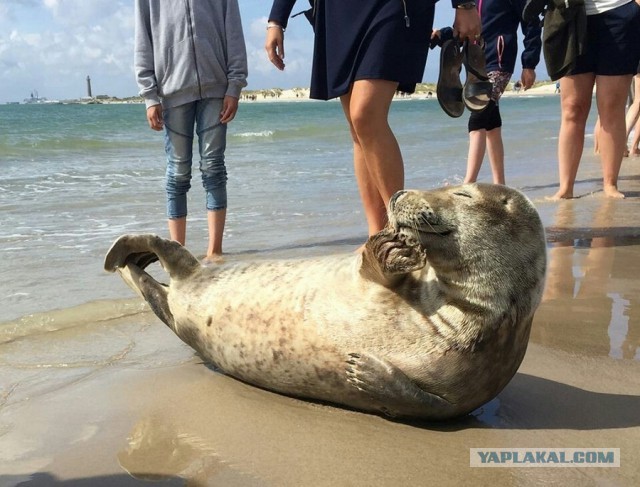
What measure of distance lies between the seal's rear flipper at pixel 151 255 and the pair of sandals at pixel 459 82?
2.18 meters

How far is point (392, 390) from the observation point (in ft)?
7.88

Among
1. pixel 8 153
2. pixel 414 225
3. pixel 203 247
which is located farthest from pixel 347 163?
pixel 414 225

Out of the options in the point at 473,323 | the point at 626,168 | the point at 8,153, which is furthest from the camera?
the point at 8,153

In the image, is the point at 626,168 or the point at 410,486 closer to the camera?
the point at 410,486

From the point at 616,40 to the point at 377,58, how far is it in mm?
2730

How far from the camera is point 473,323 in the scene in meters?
2.36

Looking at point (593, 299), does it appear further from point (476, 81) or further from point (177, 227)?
point (177, 227)

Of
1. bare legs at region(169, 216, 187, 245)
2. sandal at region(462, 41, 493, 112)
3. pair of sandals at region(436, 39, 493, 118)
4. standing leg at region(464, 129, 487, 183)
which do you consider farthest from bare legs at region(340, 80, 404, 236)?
standing leg at region(464, 129, 487, 183)

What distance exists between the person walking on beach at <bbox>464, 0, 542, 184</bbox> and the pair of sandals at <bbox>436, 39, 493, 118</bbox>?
4.88 ft

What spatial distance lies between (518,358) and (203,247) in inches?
135

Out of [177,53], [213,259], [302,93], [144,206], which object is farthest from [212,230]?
[302,93]

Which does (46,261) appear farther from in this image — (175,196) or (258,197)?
(258,197)

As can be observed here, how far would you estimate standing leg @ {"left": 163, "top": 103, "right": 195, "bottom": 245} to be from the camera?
501 centimetres

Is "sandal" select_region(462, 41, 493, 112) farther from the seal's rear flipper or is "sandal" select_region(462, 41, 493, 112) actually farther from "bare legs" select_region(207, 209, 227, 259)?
the seal's rear flipper
